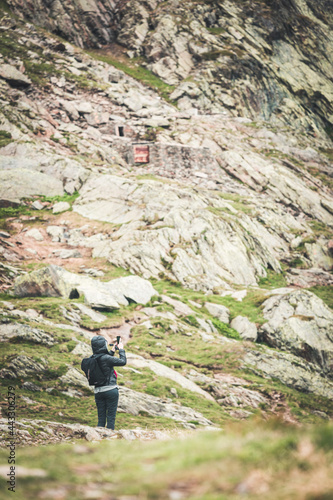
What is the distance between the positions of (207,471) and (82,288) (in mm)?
18198

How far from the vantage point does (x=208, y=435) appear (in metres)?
4.82

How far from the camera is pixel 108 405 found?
8438mm

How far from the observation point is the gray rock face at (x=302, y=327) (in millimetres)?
19594

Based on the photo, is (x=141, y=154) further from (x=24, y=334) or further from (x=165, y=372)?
(x=24, y=334)

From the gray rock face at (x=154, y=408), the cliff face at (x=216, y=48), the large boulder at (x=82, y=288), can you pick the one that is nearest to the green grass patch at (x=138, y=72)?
the cliff face at (x=216, y=48)

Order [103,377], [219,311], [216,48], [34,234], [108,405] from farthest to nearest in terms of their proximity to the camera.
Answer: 1. [216,48]
2. [34,234]
3. [219,311]
4. [108,405]
5. [103,377]

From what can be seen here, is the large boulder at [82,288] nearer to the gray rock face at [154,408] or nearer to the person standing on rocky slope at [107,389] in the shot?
the gray rock face at [154,408]

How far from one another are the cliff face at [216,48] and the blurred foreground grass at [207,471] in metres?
70.0

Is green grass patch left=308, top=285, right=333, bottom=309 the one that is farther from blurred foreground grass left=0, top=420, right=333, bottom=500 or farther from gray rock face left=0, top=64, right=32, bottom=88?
gray rock face left=0, top=64, right=32, bottom=88

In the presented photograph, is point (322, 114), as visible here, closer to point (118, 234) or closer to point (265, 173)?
point (265, 173)

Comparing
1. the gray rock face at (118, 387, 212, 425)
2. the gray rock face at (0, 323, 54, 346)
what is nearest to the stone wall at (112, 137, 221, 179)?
the gray rock face at (0, 323, 54, 346)

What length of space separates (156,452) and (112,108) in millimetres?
58679

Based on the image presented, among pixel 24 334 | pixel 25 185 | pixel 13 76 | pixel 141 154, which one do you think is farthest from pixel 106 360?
pixel 13 76

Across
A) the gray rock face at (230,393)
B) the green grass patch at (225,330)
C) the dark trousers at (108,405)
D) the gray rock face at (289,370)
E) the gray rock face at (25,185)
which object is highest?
the dark trousers at (108,405)
